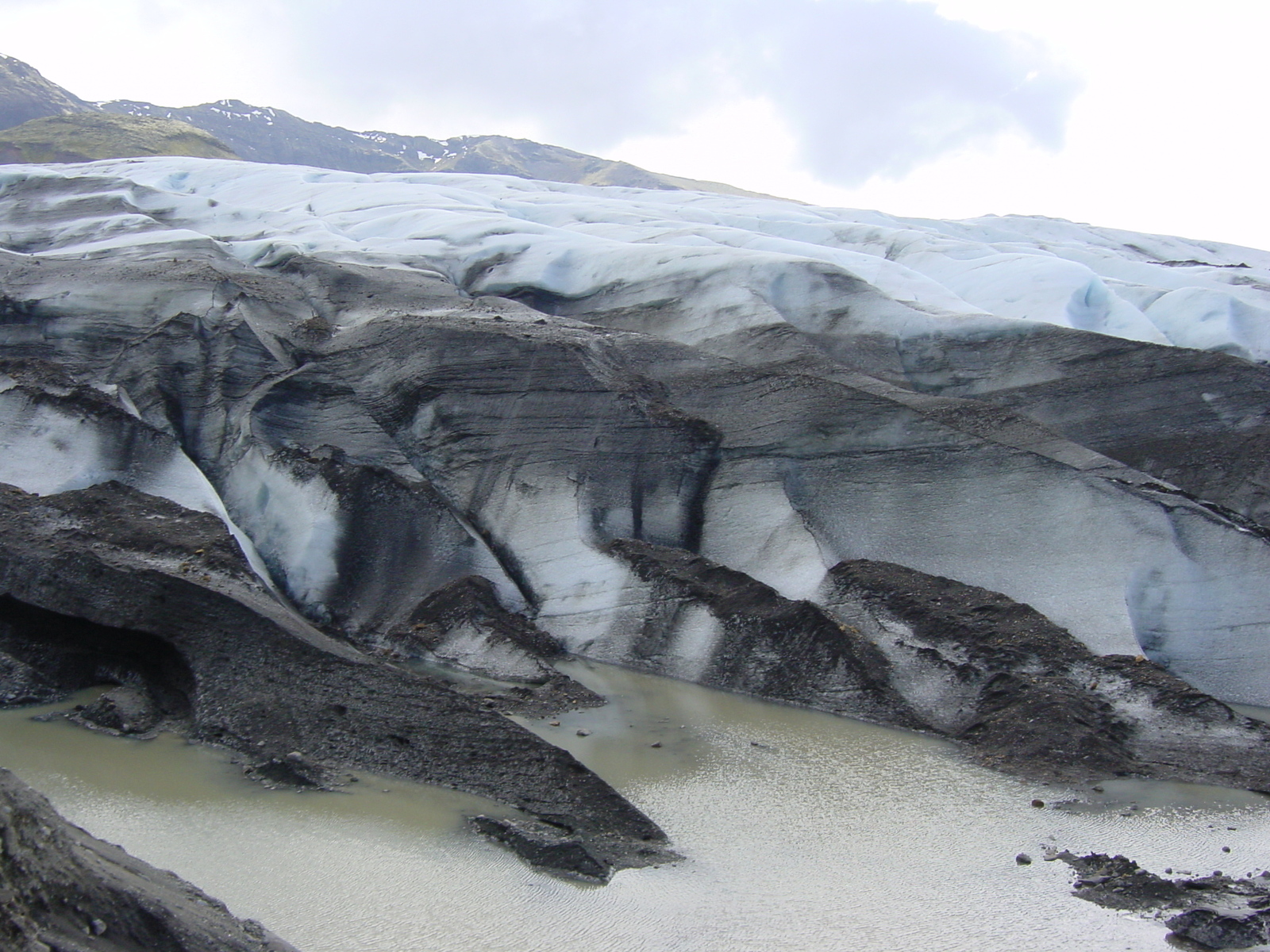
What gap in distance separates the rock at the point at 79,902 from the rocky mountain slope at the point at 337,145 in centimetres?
5477

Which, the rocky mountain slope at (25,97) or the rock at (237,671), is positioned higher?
the rocky mountain slope at (25,97)

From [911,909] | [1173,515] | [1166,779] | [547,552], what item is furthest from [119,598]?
[1173,515]

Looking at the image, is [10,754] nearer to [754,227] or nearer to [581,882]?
[581,882]

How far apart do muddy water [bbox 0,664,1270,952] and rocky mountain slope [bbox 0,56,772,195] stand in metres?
51.4

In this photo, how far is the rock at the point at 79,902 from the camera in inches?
145

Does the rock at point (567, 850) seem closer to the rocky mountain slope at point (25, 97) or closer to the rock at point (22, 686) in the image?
the rock at point (22, 686)

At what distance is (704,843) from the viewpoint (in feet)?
22.0

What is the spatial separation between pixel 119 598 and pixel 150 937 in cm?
512

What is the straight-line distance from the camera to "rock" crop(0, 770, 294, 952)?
3.69 m

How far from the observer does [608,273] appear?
676 inches

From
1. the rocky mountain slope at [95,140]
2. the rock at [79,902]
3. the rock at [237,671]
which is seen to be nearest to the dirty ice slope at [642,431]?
the rock at [237,671]

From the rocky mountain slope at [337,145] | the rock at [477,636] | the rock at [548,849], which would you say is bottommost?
the rock at [548,849]

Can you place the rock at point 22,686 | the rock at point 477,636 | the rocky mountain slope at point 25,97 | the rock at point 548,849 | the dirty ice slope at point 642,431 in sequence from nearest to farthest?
the rock at point 548,849
the rock at point 22,686
the rock at point 477,636
the dirty ice slope at point 642,431
the rocky mountain slope at point 25,97

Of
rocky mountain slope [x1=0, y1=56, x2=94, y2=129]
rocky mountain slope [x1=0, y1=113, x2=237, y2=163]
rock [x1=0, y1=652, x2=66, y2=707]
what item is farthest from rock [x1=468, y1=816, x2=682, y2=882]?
rocky mountain slope [x1=0, y1=56, x2=94, y2=129]
